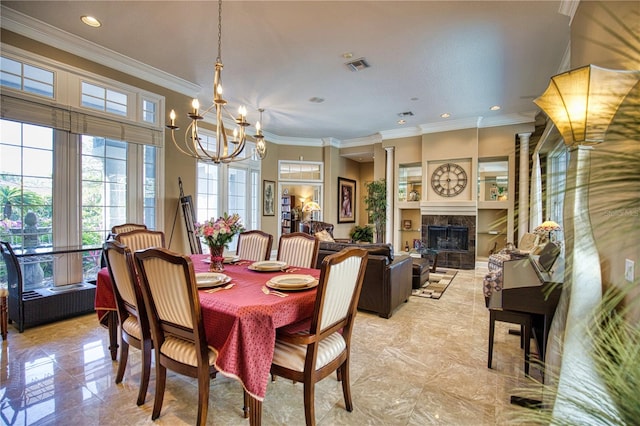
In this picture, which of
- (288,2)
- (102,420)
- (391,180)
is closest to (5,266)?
(102,420)

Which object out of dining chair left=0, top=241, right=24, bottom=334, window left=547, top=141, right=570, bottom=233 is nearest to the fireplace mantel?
window left=547, top=141, right=570, bottom=233

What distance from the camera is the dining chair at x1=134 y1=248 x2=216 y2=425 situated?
1664 mm

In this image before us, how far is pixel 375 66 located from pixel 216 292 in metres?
3.65

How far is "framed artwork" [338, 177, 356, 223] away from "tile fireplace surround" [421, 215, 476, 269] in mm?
2777

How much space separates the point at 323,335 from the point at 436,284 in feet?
13.5

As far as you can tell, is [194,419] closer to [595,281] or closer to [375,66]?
[595,281]

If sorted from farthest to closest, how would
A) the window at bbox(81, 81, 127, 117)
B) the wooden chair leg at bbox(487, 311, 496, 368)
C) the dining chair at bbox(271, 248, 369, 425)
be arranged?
1. the window at bbox(81, 81, 127, 117)
2. the wooden chair leg at bbox(487, 311, 496, 368)
3. the dining chair at bbox(271, 248, 369, 425)

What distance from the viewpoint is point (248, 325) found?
1628mm

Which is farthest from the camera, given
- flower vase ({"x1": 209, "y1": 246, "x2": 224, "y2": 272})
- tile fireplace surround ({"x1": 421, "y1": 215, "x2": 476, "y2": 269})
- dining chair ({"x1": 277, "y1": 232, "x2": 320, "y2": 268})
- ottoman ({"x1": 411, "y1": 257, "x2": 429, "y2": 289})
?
tile fireplace surround ({"x1": 421, "y1": 215, "x2": 476, "y2": 269})

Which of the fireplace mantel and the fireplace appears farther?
the fireplace

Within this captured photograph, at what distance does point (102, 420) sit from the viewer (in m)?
1.93

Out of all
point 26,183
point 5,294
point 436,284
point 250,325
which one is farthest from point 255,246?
point 436,284

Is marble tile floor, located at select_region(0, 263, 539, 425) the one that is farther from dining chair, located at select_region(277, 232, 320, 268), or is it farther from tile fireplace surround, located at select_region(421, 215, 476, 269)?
tile fireplace surround, located at select_region(421, 215, 476, 269)

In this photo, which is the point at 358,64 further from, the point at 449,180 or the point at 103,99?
the point at 449,180
